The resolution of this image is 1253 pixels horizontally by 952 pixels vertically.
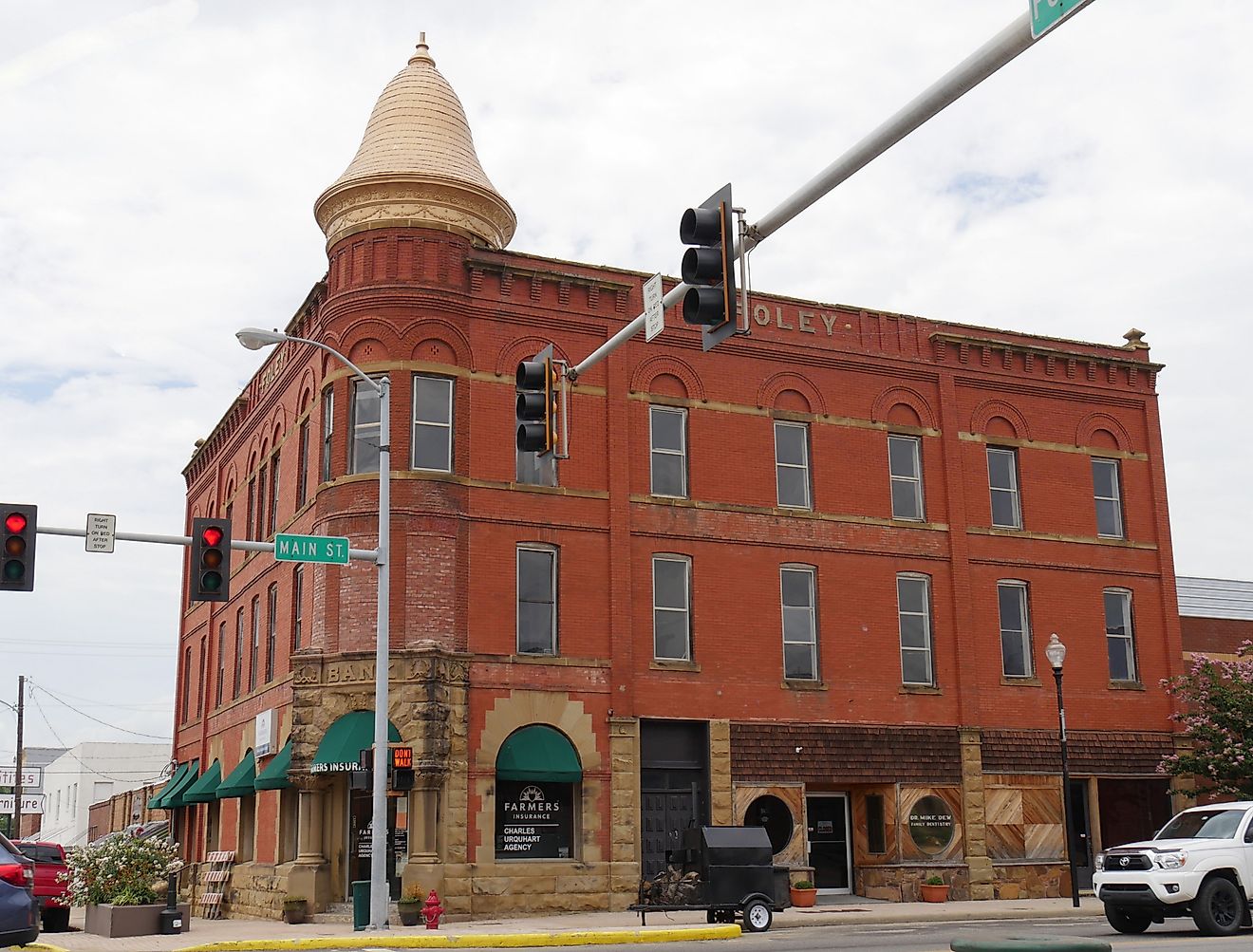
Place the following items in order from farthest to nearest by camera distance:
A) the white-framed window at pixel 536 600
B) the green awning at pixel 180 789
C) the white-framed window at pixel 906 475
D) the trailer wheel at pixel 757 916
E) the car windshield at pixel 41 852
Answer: the green awning at pixel 180 789
the white-framed window at pixel 906 475
the car windshield at pixel 41 852
the white-framed window at pixel 536 600
the trailer wheel at pixel 757 916

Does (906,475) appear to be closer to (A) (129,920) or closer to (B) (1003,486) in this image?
(B) (1003,486)

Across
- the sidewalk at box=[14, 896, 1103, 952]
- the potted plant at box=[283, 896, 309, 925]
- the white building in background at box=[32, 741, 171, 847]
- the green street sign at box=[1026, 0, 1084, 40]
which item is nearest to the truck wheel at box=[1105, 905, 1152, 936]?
the sidewalk at box=[14, 896, 1103, 952]

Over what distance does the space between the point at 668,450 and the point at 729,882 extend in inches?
450

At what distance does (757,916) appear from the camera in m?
24.1

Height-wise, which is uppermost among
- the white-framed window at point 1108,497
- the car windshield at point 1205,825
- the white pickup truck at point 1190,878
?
the white-framed window at point 1108,497

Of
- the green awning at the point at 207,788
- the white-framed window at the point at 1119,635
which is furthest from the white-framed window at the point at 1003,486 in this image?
the green awning at the point at 207,788

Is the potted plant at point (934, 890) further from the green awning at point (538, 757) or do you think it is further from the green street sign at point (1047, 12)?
the green street sign at point (1047, 12)

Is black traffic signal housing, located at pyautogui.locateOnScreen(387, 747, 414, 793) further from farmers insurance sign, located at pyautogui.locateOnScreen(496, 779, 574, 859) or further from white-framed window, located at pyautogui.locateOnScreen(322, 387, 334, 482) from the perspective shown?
white-framed window, located at pyautogui.locateOnScreen(322, 387, 334, 482)

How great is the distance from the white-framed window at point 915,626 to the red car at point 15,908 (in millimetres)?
22997

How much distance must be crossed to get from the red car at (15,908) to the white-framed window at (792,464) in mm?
21607

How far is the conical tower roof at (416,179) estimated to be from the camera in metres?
30.8

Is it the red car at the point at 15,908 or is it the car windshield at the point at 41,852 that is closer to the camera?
the red car at the point at 15,908

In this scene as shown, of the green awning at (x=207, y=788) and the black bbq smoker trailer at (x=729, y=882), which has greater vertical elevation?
the green awning at (x=207, y=788)

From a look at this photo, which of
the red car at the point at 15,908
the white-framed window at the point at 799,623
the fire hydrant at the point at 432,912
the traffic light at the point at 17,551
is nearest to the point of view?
the red car at the point at 15,908
